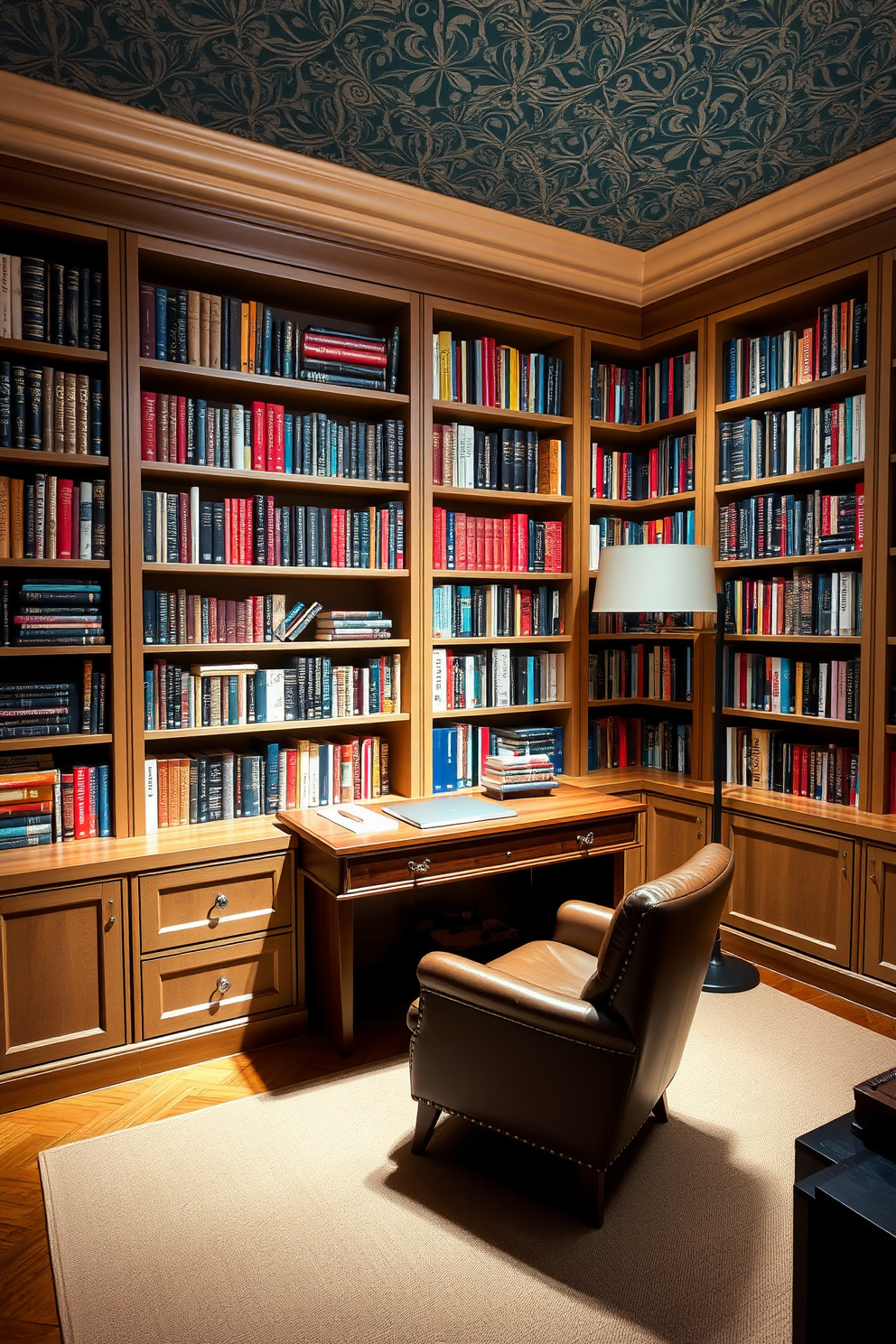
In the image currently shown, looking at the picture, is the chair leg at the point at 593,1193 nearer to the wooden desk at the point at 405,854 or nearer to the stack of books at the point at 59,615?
the wooden desk at the point at 405,854

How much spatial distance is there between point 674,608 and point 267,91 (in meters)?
2.17

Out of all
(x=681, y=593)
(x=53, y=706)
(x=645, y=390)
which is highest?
(x=645, y=390)

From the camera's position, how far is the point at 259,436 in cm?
315

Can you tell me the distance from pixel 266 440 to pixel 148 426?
16.6 inches

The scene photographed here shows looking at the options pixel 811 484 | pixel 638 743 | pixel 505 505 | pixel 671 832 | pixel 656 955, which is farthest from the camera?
pixel 638 743

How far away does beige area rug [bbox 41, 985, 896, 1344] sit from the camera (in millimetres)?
1781

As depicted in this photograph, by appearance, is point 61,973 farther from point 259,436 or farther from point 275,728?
point 259,436

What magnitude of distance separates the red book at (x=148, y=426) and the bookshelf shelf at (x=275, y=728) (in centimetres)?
93

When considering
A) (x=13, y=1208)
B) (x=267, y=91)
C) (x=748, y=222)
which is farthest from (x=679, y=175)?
(x=13, y=1208)

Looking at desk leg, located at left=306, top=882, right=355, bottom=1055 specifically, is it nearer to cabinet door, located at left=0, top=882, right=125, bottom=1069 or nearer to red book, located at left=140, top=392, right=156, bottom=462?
cabinet door, located at left=0, top=882, right=125, bottom=1069

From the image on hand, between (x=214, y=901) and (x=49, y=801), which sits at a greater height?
(x=49, y=801)

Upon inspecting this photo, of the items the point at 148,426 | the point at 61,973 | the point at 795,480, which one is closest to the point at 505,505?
the point at 795,480

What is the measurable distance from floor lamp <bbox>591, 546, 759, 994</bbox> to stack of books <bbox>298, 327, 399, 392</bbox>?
3.70 ft

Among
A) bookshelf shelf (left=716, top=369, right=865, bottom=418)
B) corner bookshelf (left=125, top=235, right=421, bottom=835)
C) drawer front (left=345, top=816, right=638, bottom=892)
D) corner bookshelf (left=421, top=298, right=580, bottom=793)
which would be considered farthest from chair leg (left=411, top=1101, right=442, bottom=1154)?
bookshelf shelf (left=716, top=369, right=865, bottom=418)
